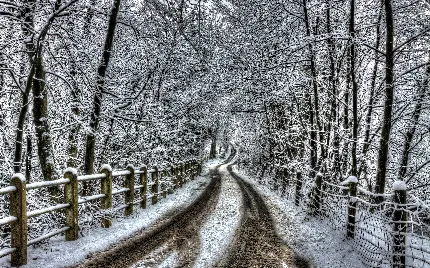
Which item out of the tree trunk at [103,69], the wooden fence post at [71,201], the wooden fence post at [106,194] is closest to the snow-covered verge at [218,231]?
the wooden fence post at [106,194]

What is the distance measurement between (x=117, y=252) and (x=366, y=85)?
1057cm

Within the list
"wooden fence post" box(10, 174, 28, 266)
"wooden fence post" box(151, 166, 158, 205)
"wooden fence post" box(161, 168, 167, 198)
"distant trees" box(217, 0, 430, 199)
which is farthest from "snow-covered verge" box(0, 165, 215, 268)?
"distant trees" box(217, 0, 430, 199)

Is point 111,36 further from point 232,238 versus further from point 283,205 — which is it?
point 283,205

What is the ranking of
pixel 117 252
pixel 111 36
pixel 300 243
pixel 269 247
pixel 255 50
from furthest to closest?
pixel 255 50
pixel 111 36
pixel 300 243
pixel 269 247
pixel 117 252

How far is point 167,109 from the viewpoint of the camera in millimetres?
19797

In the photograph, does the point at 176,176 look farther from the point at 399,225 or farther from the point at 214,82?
the point at 399,225

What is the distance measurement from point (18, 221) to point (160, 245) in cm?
264

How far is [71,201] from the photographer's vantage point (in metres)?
6.59

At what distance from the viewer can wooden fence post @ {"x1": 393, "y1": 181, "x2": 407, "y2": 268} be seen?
17.6ft

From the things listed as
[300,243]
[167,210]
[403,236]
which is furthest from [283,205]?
[403,236]

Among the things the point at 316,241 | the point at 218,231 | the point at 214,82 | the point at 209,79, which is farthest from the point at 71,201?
the point at 214,82

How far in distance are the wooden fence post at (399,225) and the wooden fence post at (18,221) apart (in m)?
5.49

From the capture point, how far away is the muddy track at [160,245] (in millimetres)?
5747

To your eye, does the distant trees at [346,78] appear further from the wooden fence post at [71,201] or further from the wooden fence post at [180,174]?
the wooden fence post at [180,174]
